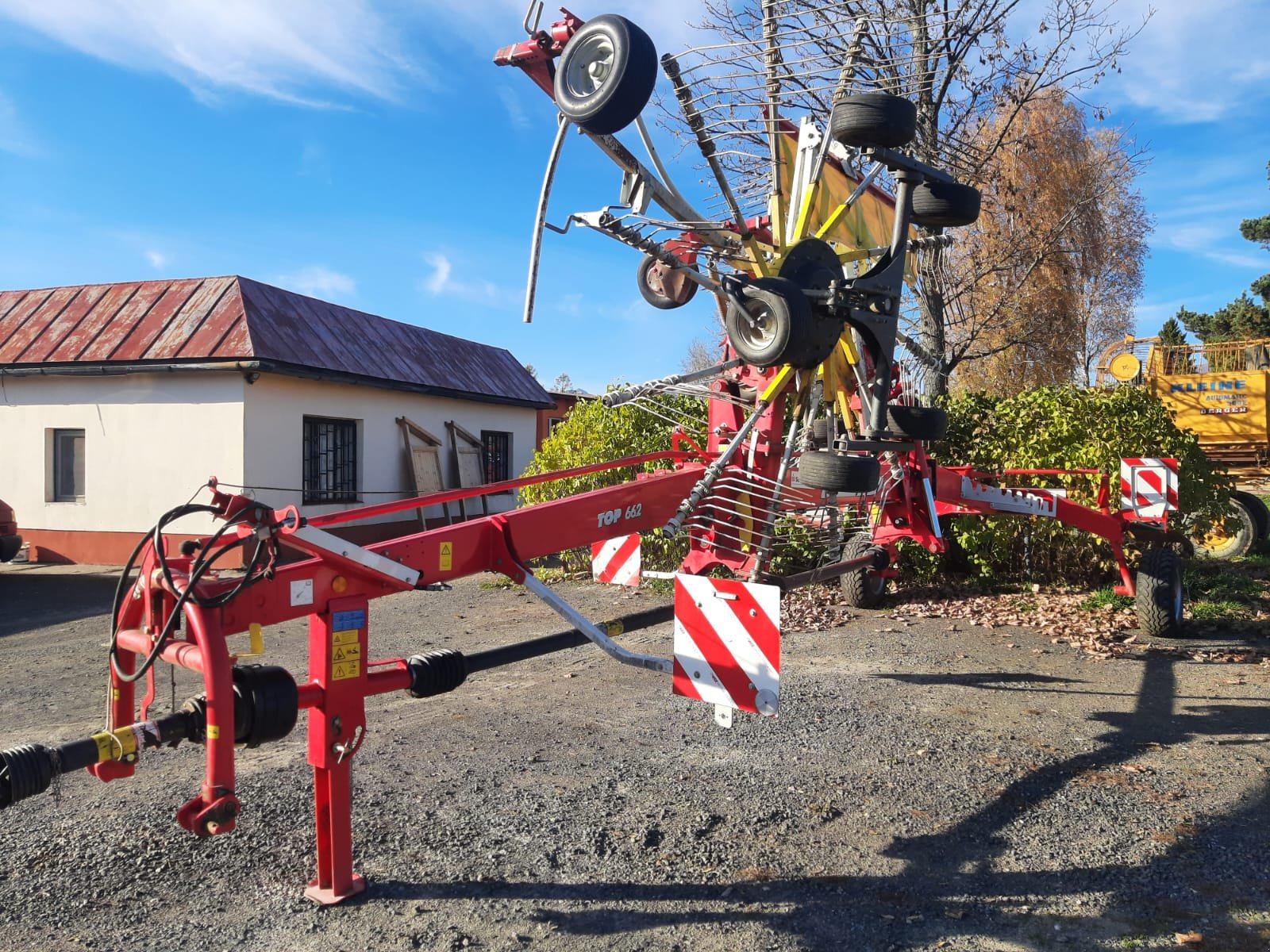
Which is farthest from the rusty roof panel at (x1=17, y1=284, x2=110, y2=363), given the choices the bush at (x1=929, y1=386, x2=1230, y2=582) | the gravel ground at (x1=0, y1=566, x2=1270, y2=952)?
the bush at (x1=929, y1=386, x2=1230, y2=582)

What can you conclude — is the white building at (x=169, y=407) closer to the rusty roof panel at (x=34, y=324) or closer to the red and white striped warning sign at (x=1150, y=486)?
the rusty roof panel at (x=34, y=324)

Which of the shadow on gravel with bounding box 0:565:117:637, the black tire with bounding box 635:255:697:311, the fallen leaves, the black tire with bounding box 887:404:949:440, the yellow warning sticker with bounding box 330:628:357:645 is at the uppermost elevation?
the black tire with bounding box 635:255:697:311

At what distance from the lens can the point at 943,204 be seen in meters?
4.75

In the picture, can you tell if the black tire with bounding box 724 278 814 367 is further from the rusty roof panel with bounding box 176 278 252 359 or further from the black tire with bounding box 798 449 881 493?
the rusty roof panel with bounding box 176 278 252 359

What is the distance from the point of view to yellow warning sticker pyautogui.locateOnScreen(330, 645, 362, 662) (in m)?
3.46

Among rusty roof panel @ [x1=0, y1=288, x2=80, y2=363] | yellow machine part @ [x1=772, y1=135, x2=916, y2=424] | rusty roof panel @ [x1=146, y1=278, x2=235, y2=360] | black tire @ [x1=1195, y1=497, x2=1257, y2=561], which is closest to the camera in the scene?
yellow machine part @ [x1=772, y1=135, x2=916, y2=424]

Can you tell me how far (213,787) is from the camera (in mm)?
2941

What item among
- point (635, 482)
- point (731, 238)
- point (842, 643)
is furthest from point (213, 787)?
point (842, 643)

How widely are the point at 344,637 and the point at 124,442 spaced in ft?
40.4

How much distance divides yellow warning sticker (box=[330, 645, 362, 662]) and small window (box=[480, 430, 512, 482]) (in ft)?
52.3

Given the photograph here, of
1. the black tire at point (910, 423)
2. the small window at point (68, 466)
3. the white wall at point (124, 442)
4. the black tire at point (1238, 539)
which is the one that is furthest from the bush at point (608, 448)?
the small window at point (68, 466)

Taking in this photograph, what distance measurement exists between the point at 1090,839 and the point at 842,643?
12.7 ft

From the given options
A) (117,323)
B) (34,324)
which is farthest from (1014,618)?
(34,324)

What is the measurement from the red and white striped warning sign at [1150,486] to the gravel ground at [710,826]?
172 cm
